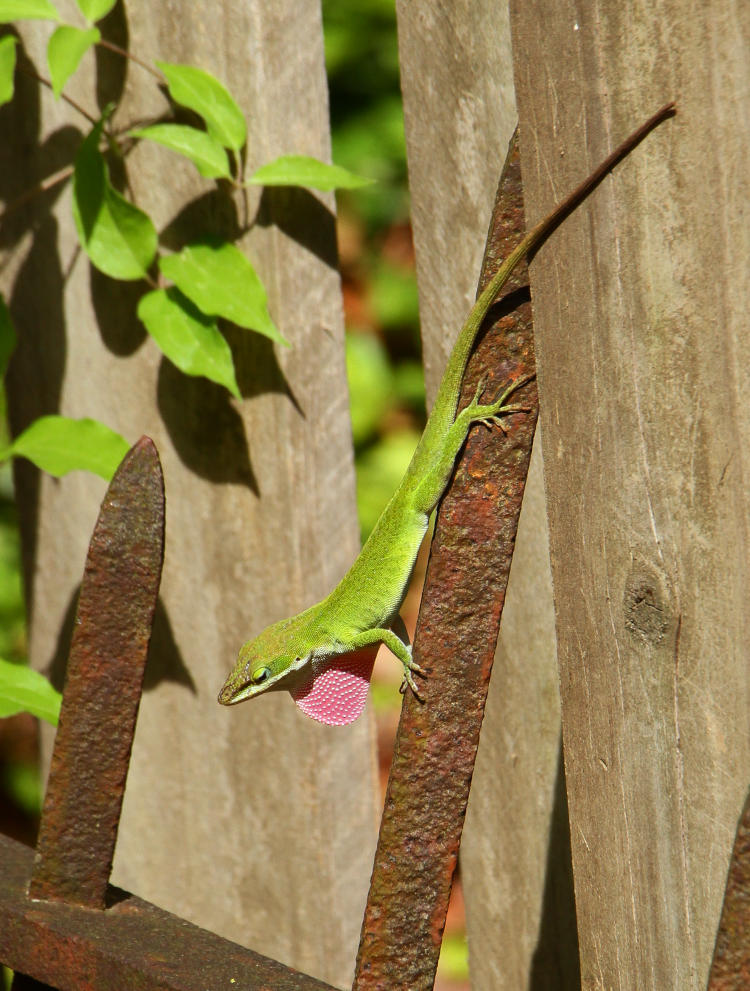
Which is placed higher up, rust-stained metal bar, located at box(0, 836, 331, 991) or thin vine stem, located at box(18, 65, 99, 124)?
thin vine stem, located at box(18, 65, 99, 124)

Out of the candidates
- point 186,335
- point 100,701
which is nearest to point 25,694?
point 100,701

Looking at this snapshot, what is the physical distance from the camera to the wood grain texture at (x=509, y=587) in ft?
5.03

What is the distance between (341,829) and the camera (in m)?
1.94

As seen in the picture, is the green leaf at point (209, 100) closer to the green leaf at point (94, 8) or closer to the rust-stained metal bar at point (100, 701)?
the green leaf at point (94, 8)

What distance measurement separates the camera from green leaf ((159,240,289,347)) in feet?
5.65

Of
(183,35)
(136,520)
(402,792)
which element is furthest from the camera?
(183,35)

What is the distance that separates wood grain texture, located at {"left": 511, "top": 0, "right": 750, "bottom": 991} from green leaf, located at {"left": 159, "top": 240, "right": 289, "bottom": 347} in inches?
30.0

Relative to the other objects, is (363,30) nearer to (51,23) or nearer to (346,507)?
(51,23)

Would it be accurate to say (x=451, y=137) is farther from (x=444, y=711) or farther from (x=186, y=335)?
(x=444, y=711)

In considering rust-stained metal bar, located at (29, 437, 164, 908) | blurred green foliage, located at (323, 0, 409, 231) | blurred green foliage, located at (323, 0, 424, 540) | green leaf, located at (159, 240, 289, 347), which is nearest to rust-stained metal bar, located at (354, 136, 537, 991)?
rust-stained metal bar, located at (29, 437, 164, 908)

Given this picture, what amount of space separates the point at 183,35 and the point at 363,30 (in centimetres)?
235

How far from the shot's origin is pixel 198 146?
5.63ft

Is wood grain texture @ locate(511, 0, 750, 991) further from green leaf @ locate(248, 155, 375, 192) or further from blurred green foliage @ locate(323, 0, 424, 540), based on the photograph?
blurred green foliage @ locate(323, 0, 424, 540)

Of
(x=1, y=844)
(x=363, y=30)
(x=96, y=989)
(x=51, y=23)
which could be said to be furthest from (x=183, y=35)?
(x=363, y=30)
